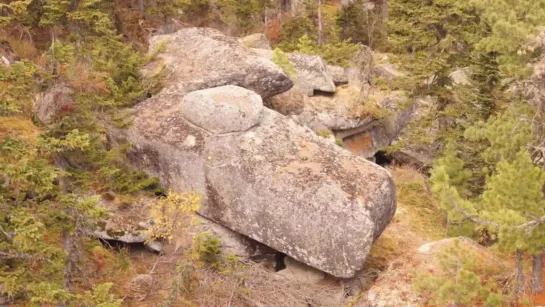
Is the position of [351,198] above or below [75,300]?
below

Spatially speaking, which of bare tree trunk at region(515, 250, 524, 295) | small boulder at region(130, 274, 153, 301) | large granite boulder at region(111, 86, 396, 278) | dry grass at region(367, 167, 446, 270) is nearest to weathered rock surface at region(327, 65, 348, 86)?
dry grass at region(367, 167, 446, 270)

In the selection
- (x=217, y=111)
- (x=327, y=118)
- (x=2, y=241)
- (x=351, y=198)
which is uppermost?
(x=2, y=241)

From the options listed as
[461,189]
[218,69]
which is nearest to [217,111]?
[218,69]

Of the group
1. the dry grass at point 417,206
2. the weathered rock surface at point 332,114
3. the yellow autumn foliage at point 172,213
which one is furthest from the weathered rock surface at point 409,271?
the weathered rock surface at point 332,114

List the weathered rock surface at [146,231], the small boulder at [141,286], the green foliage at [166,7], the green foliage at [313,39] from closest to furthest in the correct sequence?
the small boulder at [141,286], the weathered rock surface at [146,231], the green foliage at [166,7], the green foliage at [313,39]

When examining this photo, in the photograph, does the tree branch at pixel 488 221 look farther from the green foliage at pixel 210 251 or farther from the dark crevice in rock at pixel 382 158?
the dark crevice in rock at pixel 382 158

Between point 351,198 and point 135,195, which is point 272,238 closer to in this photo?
point 351,198
